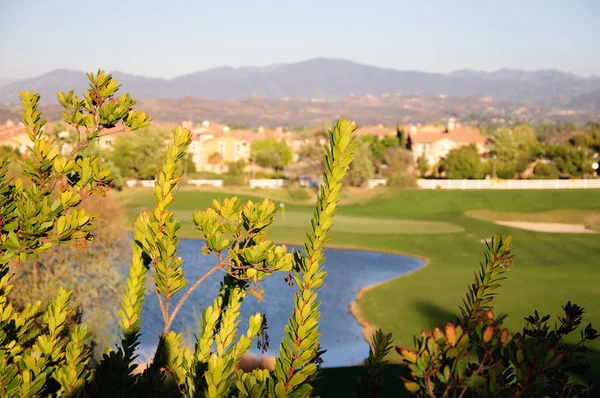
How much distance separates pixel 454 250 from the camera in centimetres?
5109

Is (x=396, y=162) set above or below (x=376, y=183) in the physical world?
above

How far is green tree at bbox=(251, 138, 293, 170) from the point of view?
379ft

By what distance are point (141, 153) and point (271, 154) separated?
31141 mm

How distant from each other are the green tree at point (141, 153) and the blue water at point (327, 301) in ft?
118

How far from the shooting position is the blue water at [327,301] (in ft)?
90.2

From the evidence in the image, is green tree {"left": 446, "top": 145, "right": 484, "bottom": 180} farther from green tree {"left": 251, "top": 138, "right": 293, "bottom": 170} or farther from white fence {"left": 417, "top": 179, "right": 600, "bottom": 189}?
green tree {"left": 251, "top": 138, "right": 293, "bottom": 170}

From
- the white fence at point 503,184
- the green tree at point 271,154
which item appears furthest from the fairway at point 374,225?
the green tree at point 271,154

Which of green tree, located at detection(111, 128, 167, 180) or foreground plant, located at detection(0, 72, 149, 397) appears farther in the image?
green tree, located at detection(111, 128, 167, 180)

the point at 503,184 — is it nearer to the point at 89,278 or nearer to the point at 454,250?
the point at 454,250

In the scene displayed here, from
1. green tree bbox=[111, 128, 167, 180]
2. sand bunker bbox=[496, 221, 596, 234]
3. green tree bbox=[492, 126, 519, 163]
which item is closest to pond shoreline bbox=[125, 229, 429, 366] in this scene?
sand bunker bbox=[496, 221, 596, 234]

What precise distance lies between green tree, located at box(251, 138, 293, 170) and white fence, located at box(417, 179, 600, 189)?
28.2m

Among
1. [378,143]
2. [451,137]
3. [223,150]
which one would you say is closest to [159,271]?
[378,143]

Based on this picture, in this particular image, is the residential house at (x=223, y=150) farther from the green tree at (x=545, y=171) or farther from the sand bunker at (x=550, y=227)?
the sand bunker at (x=550, y=227)

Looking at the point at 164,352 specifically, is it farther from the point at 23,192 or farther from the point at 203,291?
the point at 203,291
